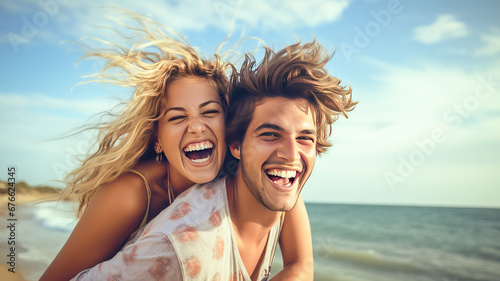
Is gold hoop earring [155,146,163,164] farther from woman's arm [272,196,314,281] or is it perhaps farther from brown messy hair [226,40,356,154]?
woman's arm [272,196,314,281]

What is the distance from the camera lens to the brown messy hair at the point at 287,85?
307 centimetres

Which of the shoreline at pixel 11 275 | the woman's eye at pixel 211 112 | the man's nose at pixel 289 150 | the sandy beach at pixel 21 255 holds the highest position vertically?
the woman's eye at pixel 211 112

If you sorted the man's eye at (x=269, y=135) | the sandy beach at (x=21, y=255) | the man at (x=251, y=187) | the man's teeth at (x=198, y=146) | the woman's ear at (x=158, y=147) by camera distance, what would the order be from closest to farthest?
the man at (x=251, y=187) → the man's eye at (x=269, y=135) → the man's teeth at (x=198, y=146) → the woman's ear at (x=158, y=147) → the sandy beach at (x=21, y=255)

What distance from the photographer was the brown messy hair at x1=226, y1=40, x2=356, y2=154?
3.07m

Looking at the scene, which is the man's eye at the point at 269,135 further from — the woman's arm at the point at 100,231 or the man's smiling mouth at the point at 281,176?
the woman's arm at the point at 100,231

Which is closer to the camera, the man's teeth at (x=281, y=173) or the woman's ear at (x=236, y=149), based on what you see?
the man's teeth at (x=281, y=173)

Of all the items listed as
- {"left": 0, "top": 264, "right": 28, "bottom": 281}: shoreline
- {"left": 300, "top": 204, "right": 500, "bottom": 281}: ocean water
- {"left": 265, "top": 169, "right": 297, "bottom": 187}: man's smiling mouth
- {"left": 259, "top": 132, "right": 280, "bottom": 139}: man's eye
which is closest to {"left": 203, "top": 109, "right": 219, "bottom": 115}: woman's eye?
{"left": 259, "top": 132, "right": 280, "bottom": 139}: man's eye

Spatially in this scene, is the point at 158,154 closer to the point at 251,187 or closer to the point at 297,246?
the point at 251,187

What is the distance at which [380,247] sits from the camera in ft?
56.4

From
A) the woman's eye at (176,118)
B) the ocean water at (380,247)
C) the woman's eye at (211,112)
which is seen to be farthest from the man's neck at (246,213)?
the ocean water at (380,247)

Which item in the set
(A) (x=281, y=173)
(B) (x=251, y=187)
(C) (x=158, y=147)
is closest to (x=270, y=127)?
(A) (x=281, y=173)

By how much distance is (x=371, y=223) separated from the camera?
85.1 ft

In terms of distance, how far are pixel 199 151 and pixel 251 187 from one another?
0.70 m

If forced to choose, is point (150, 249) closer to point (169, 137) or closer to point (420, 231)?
point (169, 137)
